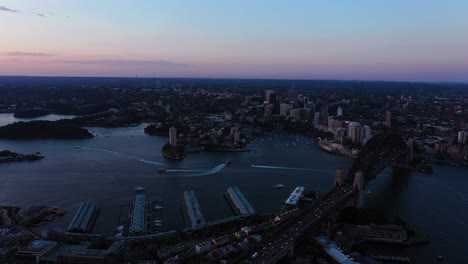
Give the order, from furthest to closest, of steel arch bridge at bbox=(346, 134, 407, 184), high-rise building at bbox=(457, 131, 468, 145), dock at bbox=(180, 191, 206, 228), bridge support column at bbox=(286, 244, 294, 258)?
high-rise building at bbox=(457, 131, 468, 145), steel arch bridge at bbox=(346, 134, 407, 184), dock at bbox=(180, 191, 206, 228), bridge support column at bbox=(286, 244, 294, 258)

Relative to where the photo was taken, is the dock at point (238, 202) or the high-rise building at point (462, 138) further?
the high-rise building at point (462, 138)

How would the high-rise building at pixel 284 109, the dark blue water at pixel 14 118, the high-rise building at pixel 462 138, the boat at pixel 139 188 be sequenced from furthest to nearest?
1. the high-rise building at pixel 284 109
2. the dark blue water at pixel 14 118
3. the high-rise building at pixel 462 138
4. the boat at pixel 139 188

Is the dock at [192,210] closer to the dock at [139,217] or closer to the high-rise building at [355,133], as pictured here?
the dock at [139,217]

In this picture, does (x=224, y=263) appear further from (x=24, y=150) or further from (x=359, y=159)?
(x=24, y=150)

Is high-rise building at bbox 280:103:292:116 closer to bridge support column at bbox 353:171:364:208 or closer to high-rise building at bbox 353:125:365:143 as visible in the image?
high-rise building at bbox 353:125:365:143

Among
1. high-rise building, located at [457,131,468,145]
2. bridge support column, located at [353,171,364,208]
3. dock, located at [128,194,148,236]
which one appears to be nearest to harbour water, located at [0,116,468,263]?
dock, located at [128,194,148,236]

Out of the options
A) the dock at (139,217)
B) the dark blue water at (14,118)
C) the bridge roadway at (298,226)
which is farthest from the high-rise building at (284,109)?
the dock at (139,217)

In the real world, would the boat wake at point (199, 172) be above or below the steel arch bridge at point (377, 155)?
below
